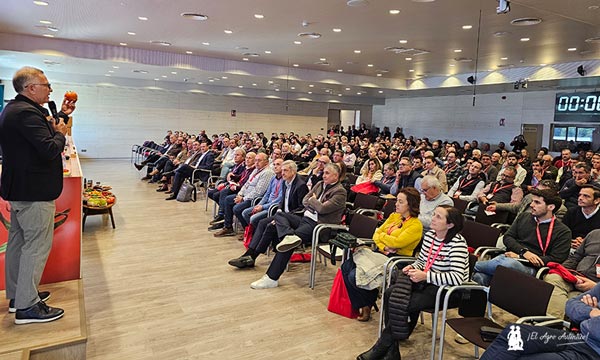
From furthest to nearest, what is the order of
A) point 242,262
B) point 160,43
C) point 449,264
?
point 160,43 < point 242,262 < point 449,264

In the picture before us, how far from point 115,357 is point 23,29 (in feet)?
30.6

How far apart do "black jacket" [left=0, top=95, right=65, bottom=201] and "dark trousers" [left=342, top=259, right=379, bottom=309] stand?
227 cm

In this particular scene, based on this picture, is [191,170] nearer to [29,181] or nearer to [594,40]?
[29,181]

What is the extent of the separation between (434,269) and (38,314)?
2658 millimetres

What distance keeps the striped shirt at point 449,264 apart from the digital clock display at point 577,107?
43.2ft

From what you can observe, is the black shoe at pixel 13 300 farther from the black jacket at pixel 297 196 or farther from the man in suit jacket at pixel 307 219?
the black jacket at pixel 297 196

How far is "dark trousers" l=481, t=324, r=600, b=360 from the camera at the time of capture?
6.69ft

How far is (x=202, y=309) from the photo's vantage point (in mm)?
3582

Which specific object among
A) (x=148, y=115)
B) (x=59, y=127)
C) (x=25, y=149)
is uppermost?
(x=148, y=115)

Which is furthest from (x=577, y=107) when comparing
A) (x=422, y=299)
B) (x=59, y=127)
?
(x=59, y=127)

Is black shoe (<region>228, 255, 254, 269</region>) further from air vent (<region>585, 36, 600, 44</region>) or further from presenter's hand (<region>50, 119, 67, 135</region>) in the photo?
air vent (<region>585, 36, 600, 44</region>)

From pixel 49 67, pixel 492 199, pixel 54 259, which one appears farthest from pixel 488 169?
pixel 49 67

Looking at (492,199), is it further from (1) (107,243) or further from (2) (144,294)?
(1) (107,243)

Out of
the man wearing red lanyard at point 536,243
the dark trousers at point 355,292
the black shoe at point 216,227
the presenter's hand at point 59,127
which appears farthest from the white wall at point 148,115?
the man wearing red lanyard at point 536,243
